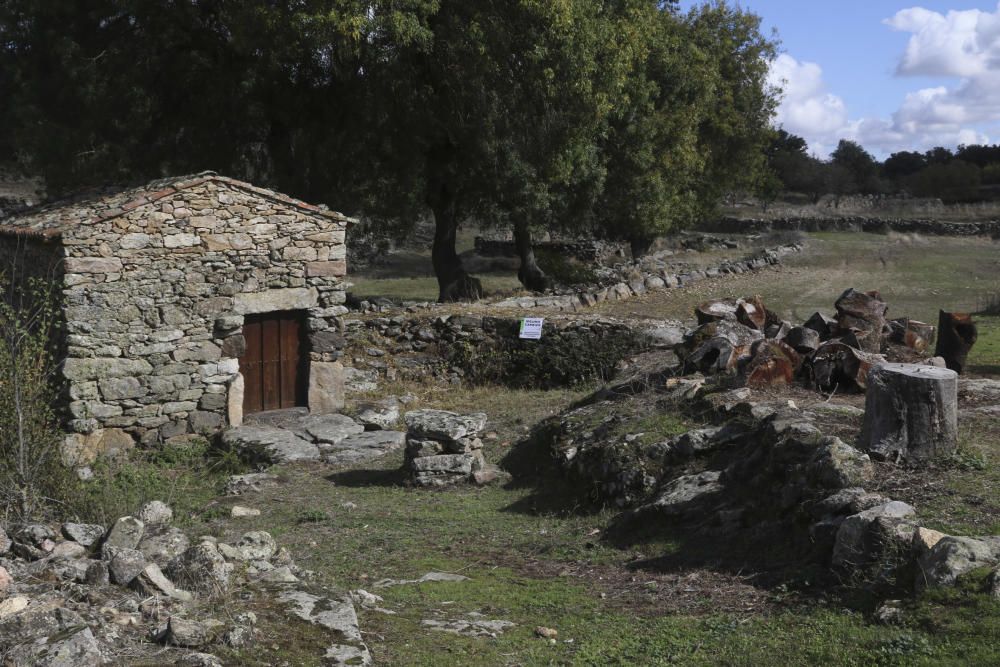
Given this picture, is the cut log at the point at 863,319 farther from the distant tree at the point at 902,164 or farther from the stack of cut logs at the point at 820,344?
the distant tree at the point at 902,164

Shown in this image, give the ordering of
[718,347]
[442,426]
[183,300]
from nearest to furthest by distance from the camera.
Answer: [442,426] < [718,347] < [183,300]

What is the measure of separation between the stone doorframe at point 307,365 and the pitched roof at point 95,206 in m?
1.42

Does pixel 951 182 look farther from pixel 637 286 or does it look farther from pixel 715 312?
pixel 715 312

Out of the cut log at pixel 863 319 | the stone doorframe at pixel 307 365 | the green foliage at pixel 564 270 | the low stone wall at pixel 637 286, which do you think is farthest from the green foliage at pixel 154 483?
the green foliage at pixel 564 270

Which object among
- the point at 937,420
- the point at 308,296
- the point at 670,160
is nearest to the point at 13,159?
Result: the point at 308,296

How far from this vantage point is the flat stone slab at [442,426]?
471 inches

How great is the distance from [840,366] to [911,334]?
8.03 feet

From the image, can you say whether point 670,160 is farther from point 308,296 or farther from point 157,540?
point 157,540

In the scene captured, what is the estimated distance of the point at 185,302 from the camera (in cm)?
1383

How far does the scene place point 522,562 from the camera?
8.64m

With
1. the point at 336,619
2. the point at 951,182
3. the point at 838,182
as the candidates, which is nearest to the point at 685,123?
the point at 336,619

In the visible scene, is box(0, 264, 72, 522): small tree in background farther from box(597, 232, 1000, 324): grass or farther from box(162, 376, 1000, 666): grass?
box(597, 232, 1000, 324): grass

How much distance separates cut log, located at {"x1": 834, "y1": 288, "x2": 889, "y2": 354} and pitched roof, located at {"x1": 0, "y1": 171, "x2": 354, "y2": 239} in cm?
811

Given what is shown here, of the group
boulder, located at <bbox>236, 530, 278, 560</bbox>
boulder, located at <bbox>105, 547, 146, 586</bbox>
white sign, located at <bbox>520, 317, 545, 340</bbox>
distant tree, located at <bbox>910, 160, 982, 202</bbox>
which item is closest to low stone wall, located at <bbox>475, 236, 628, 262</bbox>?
white sign, located at <bbox>520, 317, 545, 340</bbox>
